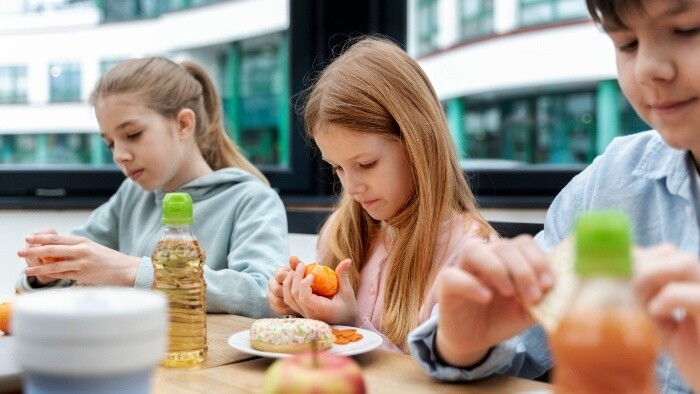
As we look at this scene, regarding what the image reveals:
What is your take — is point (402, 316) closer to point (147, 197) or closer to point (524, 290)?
point (524, 290)

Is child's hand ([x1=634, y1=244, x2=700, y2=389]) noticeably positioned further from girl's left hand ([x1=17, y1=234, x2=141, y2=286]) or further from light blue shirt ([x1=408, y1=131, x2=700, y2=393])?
girl's left hand ([x1=17, y1=234, x2=141, y2=286])

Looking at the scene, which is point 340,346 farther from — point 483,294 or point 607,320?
point 607,320

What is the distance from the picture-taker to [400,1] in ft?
8.41

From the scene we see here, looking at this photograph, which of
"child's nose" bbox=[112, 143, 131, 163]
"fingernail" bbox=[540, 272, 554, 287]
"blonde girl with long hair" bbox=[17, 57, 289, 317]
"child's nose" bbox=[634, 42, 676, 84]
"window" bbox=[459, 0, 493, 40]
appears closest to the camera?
"fingernail" bbox=[540, 272, 554, 287]

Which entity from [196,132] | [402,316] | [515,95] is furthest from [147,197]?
[515,95]

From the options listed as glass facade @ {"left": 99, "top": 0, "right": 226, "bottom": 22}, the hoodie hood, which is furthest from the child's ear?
glass facade @ {"left": 99, "top": 0, "right": 226, "bottom": 22}

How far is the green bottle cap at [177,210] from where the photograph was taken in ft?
3.20

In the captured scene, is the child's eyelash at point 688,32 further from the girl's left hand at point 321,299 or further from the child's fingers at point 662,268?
the girl's left hand at point 321,299

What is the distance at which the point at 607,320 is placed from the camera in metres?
0.50

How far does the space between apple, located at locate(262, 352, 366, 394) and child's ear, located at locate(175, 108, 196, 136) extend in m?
1.35

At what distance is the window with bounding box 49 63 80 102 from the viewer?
106 inches

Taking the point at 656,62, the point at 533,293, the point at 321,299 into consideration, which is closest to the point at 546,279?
the point at 533,293

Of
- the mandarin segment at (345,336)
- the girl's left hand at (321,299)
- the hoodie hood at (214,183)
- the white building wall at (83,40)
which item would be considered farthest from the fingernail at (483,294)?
the white building wall at (83,40)

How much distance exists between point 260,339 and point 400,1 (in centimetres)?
178
